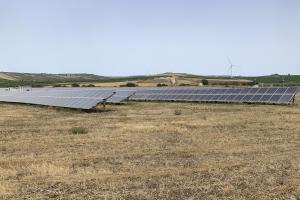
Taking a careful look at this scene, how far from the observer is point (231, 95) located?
168 ft

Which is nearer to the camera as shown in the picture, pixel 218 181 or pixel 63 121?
pixel 218 181

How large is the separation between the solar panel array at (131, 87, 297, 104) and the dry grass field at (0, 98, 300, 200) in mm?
18532

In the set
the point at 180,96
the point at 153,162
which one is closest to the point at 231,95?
the point at 180,96

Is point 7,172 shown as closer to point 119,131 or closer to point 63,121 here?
point 119,131

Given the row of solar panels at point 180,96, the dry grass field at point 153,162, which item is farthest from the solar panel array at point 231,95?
the dry grass field at point 153,162

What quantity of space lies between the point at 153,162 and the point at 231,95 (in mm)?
36106

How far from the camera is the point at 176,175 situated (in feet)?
46.5

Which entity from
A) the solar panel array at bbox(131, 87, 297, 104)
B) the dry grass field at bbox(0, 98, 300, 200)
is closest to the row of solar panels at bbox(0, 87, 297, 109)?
the solar panel array at bbox(131, 87, 297, 104)

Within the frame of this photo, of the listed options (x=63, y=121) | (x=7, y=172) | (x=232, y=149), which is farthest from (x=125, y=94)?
(x=7, y=172)

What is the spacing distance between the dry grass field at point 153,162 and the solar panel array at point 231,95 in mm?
18532

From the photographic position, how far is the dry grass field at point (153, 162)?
12.4m

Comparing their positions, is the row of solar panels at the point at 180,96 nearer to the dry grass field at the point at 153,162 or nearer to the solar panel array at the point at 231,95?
the solar panel array at the point at 231,95

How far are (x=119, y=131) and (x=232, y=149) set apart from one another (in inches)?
324

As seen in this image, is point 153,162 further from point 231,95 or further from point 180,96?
point 180,96
